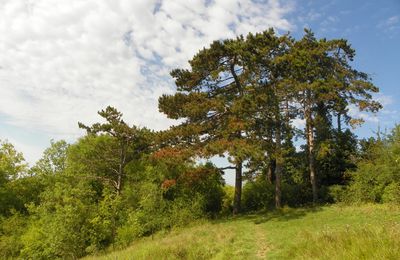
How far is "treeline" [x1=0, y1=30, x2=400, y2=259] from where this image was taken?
2641cm

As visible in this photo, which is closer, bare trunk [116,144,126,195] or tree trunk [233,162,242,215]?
tree trunk [233,162,242,215]

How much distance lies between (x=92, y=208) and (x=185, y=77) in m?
12.7

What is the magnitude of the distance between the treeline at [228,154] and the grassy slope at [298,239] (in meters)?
4.37

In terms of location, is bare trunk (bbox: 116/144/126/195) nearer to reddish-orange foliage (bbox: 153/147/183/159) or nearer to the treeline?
the treeline

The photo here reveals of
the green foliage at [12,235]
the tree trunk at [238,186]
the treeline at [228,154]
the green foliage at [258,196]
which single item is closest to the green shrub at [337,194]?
the treeline at [228,154]

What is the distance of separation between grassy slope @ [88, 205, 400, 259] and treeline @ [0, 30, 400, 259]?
4.37 metres

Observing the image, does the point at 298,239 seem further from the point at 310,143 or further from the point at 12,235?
the point at 12,235

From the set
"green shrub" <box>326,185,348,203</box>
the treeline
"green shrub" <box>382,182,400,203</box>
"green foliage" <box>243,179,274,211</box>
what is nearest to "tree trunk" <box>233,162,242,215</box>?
the treeline

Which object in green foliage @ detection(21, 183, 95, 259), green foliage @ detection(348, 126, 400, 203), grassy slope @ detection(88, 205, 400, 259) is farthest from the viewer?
green foliage @ detection(348, 126, 400, 203)

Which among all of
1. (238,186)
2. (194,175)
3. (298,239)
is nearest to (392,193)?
(238,186)

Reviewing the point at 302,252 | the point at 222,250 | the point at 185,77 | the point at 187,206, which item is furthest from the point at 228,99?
the point at 302,252

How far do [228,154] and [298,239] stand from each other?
39.4 feet

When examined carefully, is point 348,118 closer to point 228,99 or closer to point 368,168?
point 368,168

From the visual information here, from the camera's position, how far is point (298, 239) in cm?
1348
